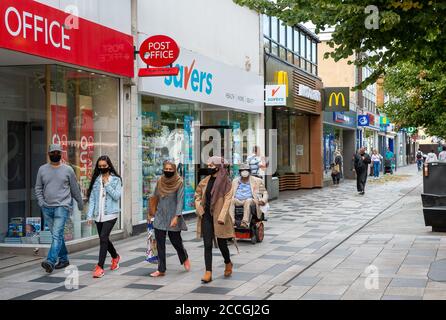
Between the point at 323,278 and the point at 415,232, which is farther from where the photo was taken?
the point at 415,232

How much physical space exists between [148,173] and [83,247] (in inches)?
119

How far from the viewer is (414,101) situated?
22219mm

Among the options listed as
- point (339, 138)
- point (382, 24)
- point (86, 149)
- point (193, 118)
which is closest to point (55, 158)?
point (86, 149)

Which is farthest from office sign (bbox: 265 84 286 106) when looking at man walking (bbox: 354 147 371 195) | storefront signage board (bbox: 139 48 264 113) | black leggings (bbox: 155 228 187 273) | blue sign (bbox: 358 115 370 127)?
blue sign (bbox: 358 115 370 127)

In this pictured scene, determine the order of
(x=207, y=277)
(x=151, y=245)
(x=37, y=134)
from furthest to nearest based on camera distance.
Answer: (x=37, y=134) → (x=151, y=245) → (x=207, y=277)

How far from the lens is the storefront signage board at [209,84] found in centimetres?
1268

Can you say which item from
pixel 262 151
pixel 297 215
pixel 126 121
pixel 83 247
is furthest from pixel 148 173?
pixel 262 151

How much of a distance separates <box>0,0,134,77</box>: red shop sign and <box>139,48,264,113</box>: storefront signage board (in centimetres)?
100

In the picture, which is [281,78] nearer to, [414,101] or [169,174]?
[414,101]

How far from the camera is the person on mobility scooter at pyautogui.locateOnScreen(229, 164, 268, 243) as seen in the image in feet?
33.3

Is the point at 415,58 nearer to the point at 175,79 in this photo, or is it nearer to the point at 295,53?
the point at 175,79

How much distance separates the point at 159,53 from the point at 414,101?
13.9m
